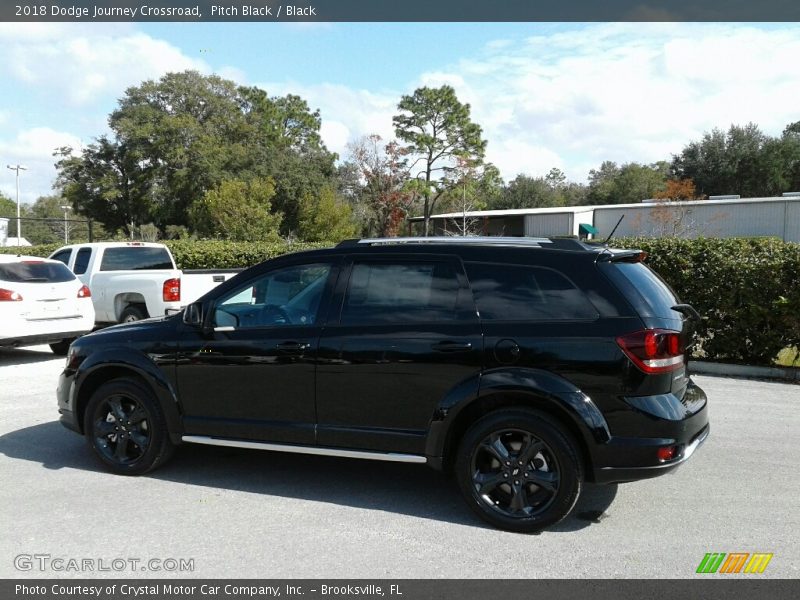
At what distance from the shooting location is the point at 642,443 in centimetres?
423

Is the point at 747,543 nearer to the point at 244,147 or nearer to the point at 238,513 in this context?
the point at 238,513

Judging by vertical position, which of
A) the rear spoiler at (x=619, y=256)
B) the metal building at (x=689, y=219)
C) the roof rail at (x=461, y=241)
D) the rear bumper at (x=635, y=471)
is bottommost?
the rear bumper at (x=635, y=471)

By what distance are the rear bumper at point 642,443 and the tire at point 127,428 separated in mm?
3242

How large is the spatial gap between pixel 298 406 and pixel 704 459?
137 inches

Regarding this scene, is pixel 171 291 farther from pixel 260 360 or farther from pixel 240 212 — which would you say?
pixel 240 212

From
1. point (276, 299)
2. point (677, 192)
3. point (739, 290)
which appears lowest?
point (739, 290)

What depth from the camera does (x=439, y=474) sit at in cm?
564

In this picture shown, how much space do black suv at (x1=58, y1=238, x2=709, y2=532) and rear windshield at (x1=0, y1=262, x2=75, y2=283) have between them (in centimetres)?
608

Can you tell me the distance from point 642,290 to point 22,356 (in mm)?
10572

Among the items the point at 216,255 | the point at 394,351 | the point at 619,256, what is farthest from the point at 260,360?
the point at 216,255

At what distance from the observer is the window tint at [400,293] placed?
15.5 ft

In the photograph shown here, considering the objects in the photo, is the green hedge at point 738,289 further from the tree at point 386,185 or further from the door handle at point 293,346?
the tree at point 386,185

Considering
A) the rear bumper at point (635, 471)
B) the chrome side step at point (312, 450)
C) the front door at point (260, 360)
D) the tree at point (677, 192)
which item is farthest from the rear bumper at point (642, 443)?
the tree at point (677, 192)
